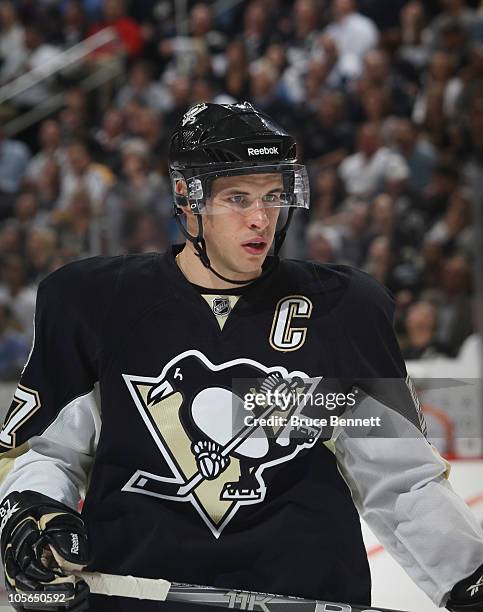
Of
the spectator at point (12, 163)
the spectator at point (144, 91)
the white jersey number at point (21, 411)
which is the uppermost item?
the white jersey number at point (21, 411)

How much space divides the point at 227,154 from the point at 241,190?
0.21 feet

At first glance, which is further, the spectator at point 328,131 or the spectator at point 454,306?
the spectator at point 328,131

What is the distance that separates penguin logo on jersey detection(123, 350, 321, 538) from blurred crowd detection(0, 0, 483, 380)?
230cm

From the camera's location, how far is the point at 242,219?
161 centimetres

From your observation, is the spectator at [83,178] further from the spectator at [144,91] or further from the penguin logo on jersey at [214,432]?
the penguin logo on jersey at [214,432]

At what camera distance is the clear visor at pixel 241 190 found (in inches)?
63.7

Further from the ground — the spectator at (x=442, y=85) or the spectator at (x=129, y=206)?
the spectator at (x=442, y=85)

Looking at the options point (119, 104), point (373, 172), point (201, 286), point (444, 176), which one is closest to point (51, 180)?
point (119, 104)

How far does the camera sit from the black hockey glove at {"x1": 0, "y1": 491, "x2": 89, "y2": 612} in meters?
1.47

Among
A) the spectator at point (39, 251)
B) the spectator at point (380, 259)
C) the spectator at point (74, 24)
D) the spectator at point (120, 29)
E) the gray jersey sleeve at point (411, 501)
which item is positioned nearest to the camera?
the gray jersey sleeve at point (411, 501)

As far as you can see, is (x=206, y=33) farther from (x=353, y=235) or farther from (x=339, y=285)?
(x=339, y=285)

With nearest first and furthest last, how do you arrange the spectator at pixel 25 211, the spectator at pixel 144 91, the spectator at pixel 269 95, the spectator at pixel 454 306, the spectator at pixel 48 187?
the spectator at pixel 454 306 → the spectator at pixel 25 211 → the spectator at pixel 48 187 → the spectator at pixel 269 95 → the spectator at pixel 144 91

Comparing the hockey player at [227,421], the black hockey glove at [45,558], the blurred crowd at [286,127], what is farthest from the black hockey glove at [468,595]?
the blurred crowd at [286,127]

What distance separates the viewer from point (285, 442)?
1.61m
